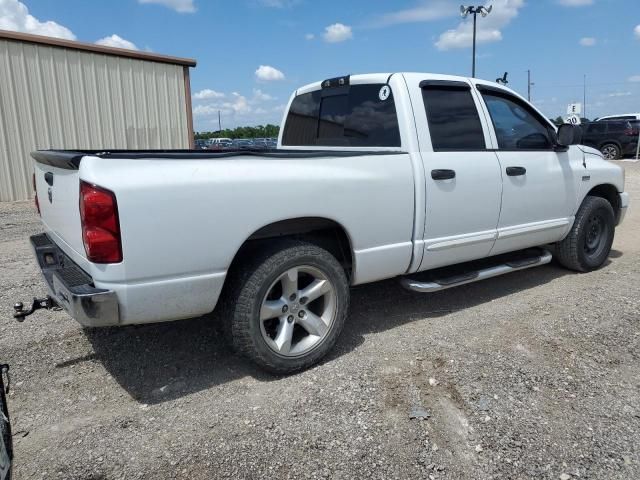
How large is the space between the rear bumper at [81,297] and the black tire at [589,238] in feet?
14.6

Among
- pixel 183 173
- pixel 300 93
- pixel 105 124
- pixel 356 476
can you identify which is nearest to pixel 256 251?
pixel 183 173

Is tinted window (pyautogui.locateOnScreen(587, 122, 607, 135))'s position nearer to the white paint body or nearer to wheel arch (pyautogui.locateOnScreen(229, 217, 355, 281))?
the white paint body

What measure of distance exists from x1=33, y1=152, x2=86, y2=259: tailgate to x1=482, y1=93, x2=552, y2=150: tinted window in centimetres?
330

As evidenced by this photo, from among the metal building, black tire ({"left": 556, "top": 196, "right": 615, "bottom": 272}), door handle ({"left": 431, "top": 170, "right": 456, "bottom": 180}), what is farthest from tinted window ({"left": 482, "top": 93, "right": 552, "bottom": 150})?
the metal building

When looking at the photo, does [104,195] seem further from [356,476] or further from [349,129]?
[349,129]

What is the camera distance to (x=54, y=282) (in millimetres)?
2867

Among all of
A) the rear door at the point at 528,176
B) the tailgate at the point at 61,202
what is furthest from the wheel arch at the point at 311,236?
the rear door at the point at 528,176

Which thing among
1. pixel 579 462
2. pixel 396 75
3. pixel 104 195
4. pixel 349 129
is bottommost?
pixel 579 462

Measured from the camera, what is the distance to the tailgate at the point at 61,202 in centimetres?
276

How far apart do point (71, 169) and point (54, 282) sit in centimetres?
65

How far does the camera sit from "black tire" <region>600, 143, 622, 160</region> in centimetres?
2077

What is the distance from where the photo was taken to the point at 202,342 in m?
3.76

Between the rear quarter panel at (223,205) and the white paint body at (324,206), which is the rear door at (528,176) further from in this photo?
the rear quarter panel at (223,205)

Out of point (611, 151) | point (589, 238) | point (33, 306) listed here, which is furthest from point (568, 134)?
point (611, 151)
